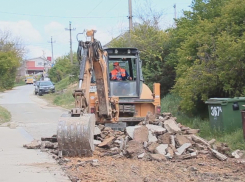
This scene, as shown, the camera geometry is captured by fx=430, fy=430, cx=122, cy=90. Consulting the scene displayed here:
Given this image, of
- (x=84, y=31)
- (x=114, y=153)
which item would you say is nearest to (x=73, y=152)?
(x=114, y=153)

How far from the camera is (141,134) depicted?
390 inches

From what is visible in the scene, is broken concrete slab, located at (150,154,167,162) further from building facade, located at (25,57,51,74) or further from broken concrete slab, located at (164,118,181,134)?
building facade, located at (25,57,51,74)

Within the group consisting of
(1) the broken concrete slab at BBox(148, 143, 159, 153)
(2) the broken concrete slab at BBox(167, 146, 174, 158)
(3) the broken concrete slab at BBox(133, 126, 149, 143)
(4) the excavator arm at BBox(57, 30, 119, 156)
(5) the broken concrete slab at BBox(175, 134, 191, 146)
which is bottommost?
(2) the broken concrete slab at BBox(167, 146, 174, 158)

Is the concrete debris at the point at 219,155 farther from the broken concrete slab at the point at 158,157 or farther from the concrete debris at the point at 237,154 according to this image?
the broken concrete slab at the point at 158,157

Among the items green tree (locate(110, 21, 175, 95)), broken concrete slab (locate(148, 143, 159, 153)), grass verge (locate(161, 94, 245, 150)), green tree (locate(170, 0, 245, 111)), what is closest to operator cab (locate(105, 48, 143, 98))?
green tree (locate(170, 0, 245, 111))

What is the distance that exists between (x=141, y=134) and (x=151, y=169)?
2.14 metres

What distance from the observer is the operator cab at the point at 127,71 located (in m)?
13.6

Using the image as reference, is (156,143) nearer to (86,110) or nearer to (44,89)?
(86,110)

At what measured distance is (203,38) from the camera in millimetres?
14656

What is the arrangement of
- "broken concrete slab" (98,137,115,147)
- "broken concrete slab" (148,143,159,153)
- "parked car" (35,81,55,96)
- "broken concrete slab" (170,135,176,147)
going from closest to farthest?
"broken concrete slab" (148,143,159,153) → "broken concrete slab" (170,135,176,147) → "broken concrete slab" (98,137,115,147) → "parked car" (35,81,55,96)

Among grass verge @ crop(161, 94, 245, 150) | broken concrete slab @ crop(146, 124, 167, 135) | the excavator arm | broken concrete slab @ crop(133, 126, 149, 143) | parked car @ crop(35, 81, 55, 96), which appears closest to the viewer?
the excavator arm

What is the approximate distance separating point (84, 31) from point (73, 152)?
11.0ft

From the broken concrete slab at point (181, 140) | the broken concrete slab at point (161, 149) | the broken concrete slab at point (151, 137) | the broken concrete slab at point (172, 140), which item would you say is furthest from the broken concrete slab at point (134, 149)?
the broken concrete slab at point (181, 140)

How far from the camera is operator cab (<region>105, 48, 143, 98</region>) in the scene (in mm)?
13578
